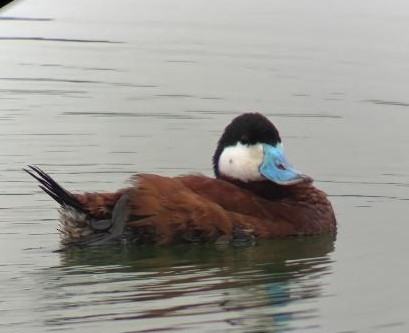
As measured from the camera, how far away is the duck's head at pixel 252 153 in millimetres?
11047

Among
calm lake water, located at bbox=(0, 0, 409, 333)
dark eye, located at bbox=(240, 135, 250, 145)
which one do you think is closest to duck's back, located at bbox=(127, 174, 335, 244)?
calm lake water, located at bbox=(0, 0, 409, 333)

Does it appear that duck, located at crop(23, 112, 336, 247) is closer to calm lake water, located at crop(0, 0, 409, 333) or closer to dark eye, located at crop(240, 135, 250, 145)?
dark eye, located at crop(240, 135, 250, 145)

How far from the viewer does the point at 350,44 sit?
17.5 metres

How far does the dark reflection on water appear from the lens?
27.8ft

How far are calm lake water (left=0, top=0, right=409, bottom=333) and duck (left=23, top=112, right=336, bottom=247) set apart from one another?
4.8 inches

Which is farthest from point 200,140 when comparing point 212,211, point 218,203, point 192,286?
point 192,286

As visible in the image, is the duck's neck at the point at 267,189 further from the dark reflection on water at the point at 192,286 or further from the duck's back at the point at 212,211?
the dark reflection on water at the point at 192,286

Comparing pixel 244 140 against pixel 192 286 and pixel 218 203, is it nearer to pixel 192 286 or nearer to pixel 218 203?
pixel 218 203

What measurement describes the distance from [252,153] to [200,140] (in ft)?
6.99

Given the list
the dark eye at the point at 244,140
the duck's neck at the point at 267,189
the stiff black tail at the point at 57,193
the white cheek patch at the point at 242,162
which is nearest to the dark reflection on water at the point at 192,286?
the stiff black tail at the point at 57,193

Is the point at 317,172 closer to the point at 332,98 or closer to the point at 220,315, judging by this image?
the point at 332,98

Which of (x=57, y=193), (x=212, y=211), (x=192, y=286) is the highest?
(x=57, y=193)

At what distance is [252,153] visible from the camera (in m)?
11.1

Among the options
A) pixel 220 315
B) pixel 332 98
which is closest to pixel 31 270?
pixel 220 315
